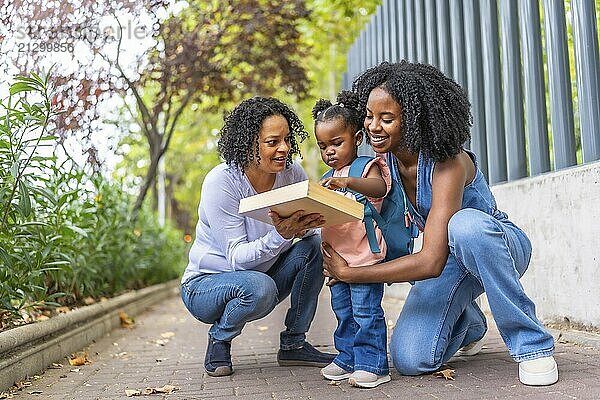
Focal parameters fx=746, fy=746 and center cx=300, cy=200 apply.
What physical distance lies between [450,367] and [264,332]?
9.24 feet

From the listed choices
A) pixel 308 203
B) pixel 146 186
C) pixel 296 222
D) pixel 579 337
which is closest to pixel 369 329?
pixel 296 222

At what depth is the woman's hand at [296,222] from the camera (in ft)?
10.6

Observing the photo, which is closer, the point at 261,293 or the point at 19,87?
the point at 261,293

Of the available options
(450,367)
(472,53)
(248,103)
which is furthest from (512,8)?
(450,367)

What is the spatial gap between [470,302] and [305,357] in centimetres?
95

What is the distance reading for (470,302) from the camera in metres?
3.65

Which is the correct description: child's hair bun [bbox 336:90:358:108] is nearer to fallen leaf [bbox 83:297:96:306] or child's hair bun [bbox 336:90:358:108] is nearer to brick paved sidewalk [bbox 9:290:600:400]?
brick paved sidewalk [bbox 9:290:600:400]

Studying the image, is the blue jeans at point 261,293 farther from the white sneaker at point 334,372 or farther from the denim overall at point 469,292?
the denim overall at point 469,292

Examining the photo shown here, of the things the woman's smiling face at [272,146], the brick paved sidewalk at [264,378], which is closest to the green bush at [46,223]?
the brick paved sidewalk at [264,378]

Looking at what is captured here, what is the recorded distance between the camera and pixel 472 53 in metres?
5.95

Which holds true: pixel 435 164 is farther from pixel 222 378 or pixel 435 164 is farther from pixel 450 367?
pixel 222 378

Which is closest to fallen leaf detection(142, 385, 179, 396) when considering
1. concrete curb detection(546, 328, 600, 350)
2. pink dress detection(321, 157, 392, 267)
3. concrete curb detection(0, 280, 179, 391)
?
concrete curb detection(0, 280, 179, 391)

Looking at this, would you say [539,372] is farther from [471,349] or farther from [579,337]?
[579,337]

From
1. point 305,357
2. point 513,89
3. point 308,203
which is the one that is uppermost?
point 513,89
